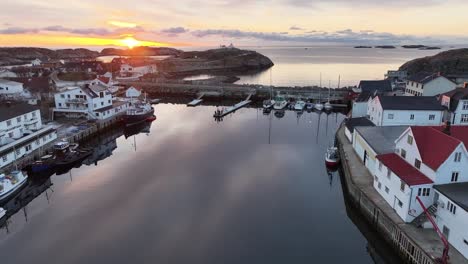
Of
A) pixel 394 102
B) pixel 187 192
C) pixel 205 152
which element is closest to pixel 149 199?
pixel 187 192

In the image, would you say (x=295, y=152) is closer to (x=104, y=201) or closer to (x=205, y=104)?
(x=104, y=201)

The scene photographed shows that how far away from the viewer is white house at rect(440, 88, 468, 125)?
38688mm

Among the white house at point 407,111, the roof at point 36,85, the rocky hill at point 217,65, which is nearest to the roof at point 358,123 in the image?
the white house at point 407,111

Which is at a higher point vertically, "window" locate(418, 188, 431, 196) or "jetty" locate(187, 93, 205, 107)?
"window" locate(418, 188, 431, 196)

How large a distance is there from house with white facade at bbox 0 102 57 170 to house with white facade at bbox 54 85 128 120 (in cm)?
1013

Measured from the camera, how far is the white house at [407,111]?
37312 mm

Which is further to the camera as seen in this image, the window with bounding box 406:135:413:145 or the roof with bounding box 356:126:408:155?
the roof with bounding box 356:126:408:155

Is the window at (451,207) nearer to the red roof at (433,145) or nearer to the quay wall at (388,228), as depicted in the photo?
the red roof at (433,145)

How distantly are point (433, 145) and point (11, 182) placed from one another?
3498 cm

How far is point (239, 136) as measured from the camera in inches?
1854

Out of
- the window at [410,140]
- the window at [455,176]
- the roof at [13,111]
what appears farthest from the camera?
the roof at [13,111]

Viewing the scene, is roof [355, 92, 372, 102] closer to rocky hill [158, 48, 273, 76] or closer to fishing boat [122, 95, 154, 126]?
fishing boat [122, 95, 154, 126]

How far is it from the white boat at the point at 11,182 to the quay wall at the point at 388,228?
100 feet

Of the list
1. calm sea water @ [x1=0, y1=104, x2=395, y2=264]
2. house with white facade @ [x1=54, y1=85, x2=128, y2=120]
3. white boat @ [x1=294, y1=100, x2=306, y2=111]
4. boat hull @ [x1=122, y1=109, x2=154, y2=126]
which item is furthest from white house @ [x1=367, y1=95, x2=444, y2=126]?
house with white facade @ [x1=54, y1=85, x2=128, y2=120]
